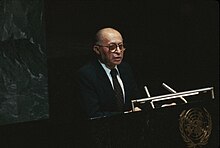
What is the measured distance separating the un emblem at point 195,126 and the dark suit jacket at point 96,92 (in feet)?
1.82

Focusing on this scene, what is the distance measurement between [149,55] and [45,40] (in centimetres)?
122

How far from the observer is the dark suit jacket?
4.63 metres

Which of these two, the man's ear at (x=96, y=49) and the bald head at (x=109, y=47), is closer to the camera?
the bald head at (x=109, y=47)

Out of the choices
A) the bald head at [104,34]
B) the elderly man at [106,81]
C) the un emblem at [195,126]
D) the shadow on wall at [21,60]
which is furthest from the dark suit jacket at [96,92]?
the un emblem at [195,126]

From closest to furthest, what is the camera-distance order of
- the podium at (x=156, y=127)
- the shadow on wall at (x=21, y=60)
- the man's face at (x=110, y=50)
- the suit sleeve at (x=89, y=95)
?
the podium at (x=156, y=127)
the shadow on wall at (x=21, y=60)
the suit sleeve at (x=89, y=95)
the man's face at (x=110, y=50)

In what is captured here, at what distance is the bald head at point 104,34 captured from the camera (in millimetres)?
4809

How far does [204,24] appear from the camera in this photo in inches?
235

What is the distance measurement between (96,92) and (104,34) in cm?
47

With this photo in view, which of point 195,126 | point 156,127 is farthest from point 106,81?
point 195,126

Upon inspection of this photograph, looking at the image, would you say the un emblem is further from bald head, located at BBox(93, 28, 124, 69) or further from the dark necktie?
→ bald head, located at BBox(93, 28, 124, 69)

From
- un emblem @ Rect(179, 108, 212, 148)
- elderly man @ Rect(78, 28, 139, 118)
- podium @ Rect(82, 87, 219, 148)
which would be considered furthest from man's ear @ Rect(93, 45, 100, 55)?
un emblem @ Rect(179, 108, 212, 148)

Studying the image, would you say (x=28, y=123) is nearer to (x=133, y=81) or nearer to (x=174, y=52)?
(x=133, y=81)

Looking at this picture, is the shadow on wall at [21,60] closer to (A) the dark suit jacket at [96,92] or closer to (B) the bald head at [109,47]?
(A) the dark suit jacket at [96,92]

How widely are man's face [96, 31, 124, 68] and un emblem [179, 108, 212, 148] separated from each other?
2.50 ft
